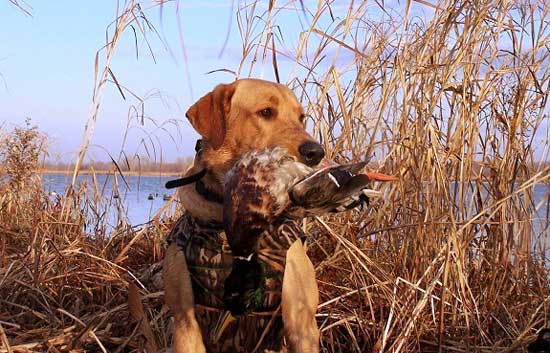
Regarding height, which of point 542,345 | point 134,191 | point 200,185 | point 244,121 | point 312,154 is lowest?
point 542,345

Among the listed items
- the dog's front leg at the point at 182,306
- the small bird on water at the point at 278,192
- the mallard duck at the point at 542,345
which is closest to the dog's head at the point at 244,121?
the dog's front leg at the point at 182,306

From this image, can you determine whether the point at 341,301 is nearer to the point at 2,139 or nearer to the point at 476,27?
the point at 476,27

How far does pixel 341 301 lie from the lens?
381 centimetres

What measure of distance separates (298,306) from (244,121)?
0.98m

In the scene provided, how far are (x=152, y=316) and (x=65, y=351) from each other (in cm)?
52

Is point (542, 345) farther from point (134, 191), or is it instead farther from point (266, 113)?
point (134, 191)

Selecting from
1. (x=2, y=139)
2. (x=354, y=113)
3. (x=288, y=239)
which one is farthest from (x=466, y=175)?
(x=2, y=139)

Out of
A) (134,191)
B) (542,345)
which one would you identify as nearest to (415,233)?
(542,345)

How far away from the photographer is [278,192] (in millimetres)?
2242

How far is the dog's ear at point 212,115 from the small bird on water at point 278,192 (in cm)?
86

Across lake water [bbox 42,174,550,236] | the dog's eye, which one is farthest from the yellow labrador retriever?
lake water [bbox 42,174,550,236]

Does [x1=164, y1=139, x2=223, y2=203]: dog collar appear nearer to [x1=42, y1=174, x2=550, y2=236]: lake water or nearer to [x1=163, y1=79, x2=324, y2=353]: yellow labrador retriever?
[x1=163, y1=79, x2=324, y2=353]: yellow labrador retriever

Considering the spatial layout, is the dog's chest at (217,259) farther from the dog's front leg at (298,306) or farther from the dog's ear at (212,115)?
the dog's ear at (212,115)

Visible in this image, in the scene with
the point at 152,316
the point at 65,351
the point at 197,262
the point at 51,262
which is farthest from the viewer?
the point at 51,262
